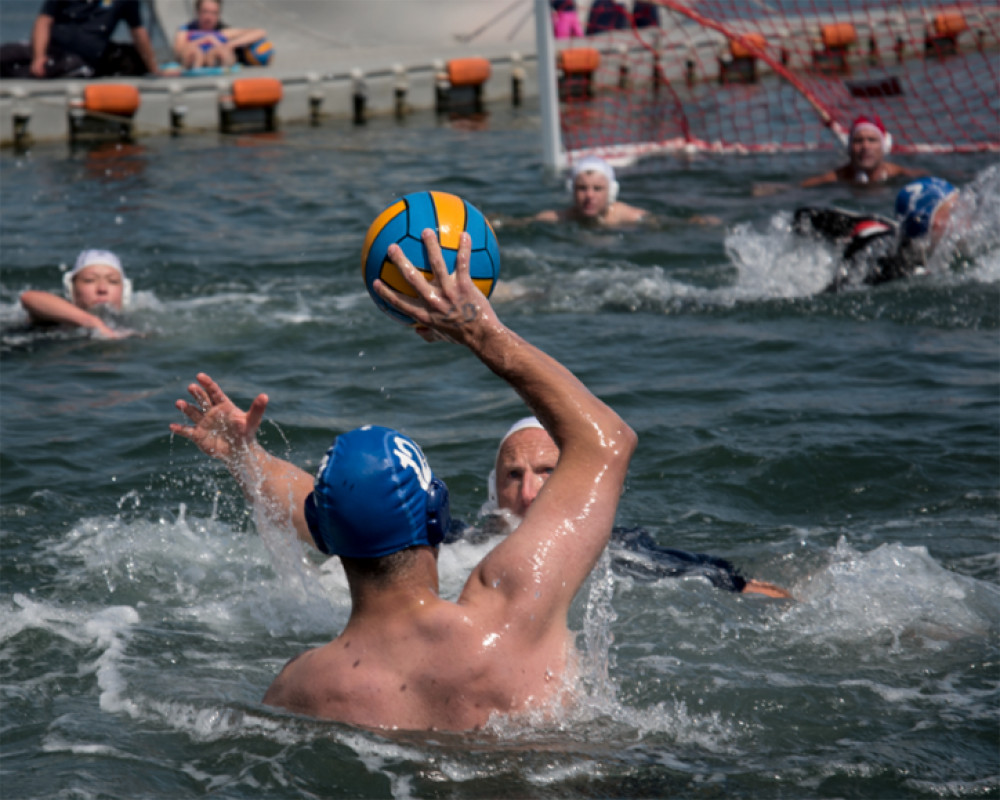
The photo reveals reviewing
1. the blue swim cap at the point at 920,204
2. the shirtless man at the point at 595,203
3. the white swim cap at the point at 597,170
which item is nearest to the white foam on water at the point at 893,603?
the blue swim cap at the point at 920,204

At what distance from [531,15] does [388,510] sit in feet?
76.2

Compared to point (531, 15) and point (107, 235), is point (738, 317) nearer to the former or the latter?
point (107, 235)

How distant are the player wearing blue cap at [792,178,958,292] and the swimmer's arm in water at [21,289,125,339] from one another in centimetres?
575

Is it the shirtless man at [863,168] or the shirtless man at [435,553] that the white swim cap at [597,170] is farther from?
the shirtless man at [435,553]

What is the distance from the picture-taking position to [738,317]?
9.62m

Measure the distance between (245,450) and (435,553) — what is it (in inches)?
56.0

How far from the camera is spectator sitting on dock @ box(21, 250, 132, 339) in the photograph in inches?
366

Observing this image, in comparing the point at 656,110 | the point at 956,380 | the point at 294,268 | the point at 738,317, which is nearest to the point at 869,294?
the point at 738,317

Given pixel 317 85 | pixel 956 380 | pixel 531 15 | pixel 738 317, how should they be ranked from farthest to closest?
1. pixel 531 15
2. pixel 317 85
3. pixel 738 317
4. pixel 956 380

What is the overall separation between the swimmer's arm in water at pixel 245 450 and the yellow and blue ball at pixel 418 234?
86 cm

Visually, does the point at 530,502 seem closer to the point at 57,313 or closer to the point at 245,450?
the point at 245,450

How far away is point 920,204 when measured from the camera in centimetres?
993

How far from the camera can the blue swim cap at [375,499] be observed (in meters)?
3.23

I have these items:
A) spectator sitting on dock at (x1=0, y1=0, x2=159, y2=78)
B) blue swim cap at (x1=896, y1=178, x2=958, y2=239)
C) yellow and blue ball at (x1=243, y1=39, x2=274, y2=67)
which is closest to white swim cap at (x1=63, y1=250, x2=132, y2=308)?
blue swim cap at (x1=896, y1=178, x2=958, y2=239)
